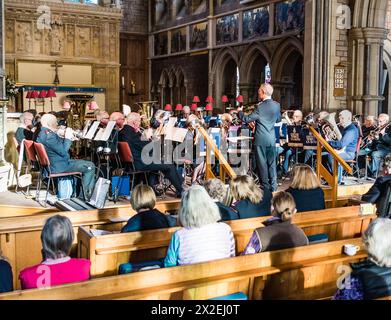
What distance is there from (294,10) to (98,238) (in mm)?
11907

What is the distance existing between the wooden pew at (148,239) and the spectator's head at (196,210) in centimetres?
43

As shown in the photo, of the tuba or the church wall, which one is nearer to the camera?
the tuba

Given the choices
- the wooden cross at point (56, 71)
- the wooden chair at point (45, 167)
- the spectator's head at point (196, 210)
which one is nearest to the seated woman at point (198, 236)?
the spectator's head at point (196, 210)

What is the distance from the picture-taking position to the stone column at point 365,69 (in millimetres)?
12430

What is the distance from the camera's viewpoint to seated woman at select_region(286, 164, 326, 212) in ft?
15.2

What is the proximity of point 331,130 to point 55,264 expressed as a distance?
6.26 meters

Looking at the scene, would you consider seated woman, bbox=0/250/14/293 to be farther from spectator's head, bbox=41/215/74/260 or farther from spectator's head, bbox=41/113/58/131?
spectator's head, bbox=41/113/58/131

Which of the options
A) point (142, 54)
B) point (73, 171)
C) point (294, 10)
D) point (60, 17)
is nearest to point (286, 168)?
point (73, 171)

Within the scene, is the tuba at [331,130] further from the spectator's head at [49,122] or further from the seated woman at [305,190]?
the spectator's head at [49,122]

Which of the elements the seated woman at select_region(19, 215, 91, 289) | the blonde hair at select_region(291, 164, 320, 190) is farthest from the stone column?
the seated woman at select_region(19, 215, 91, 289)

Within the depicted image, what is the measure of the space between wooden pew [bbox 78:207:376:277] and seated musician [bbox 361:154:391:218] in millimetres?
334

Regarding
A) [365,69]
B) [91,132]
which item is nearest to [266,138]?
[91,132]
